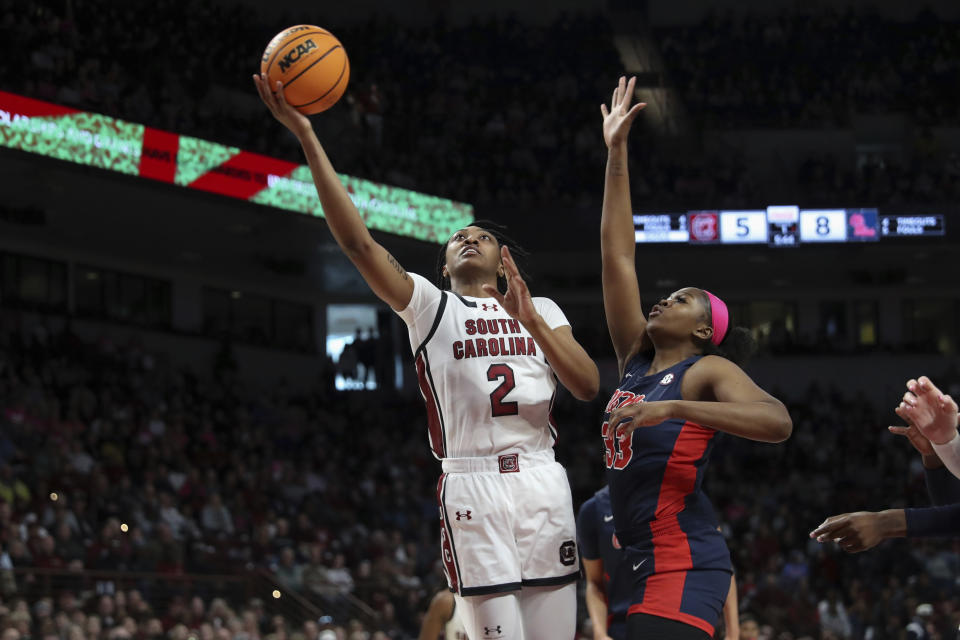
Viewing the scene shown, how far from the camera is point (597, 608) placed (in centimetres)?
547

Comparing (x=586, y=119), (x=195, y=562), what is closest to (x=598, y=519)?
(x=195, y=562)

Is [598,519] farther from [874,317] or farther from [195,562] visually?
[874,317]

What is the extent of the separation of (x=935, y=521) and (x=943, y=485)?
0.18 m

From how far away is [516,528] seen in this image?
3.90m

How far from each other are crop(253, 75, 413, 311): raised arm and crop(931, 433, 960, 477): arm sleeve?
5.93 feet

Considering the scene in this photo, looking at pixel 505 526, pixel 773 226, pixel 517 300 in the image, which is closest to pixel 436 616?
pixel 505 526

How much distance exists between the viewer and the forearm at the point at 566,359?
12.4 feet

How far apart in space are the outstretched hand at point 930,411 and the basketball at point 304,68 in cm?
219

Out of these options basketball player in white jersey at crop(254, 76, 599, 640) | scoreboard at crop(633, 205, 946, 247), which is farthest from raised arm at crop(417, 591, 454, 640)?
scoreboard at crop(633, 205, 946, 247)

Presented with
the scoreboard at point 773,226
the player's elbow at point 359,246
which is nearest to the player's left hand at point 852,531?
the player's elbow at point 359,246

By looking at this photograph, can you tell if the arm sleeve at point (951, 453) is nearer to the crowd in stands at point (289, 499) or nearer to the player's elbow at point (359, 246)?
the player's elbow at point (359, 246)

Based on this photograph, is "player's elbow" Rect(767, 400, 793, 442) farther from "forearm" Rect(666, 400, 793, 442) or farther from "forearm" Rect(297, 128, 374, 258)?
"forearm" Rect(297, 128, 374, 258)

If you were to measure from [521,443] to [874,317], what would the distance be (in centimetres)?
2401

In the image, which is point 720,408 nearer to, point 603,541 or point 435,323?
point 435,323
